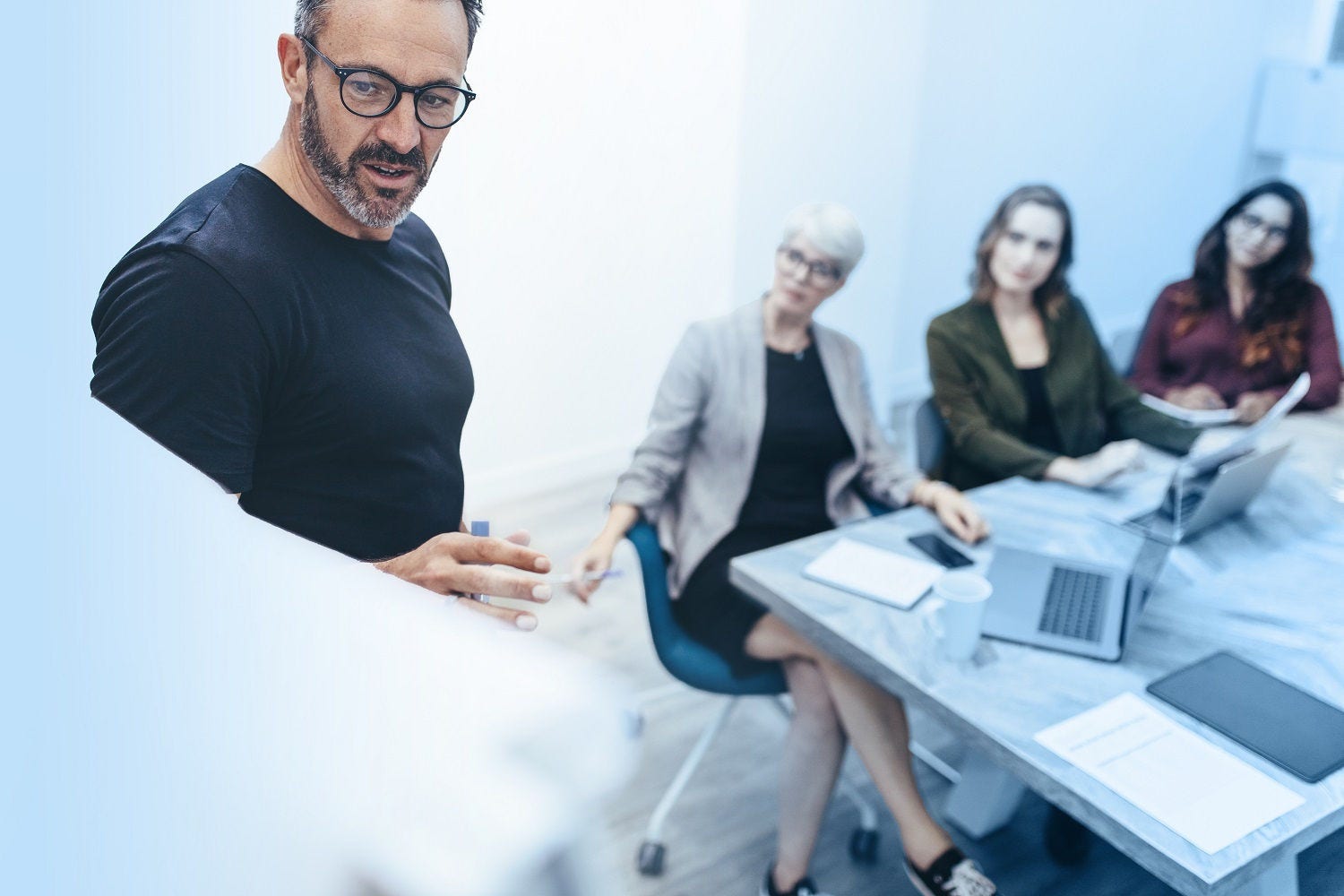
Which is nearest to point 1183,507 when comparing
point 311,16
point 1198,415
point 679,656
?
point 1198,415

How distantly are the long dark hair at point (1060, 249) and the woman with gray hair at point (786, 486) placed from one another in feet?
1.72

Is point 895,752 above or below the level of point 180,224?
below

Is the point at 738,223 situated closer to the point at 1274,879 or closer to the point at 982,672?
the point at 982,672

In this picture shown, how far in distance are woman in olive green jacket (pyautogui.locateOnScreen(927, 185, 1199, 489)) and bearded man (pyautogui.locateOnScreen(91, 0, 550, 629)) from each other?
155cm

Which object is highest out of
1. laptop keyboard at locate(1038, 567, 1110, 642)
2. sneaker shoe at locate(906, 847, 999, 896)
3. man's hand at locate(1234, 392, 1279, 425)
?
man's hand at locate(1234, 392, 1279, 425)

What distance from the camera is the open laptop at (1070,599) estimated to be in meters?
1.64

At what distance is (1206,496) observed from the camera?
1.96 meters

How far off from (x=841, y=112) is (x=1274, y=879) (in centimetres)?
273

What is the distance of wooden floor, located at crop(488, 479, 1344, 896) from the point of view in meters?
1.95

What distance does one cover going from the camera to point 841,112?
11.7 feet

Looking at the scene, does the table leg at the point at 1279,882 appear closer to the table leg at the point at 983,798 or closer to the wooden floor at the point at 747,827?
the wooden floor at the point at 747,827

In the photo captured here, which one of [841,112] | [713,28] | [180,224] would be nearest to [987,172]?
[841,112]

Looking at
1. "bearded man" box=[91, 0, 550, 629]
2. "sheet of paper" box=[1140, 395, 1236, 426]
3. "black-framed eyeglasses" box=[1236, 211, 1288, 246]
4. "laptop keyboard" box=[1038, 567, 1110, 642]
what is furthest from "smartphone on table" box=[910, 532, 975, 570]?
"black-framed eyeglasses" box=[1236, 211, 1288, 246]

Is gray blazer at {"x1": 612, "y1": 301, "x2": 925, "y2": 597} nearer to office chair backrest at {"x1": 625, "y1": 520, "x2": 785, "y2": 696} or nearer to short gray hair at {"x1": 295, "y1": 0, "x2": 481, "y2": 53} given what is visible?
office chair backrest at {"x1": 625, "y1": 520, "x2": 785, "y2": 696}
